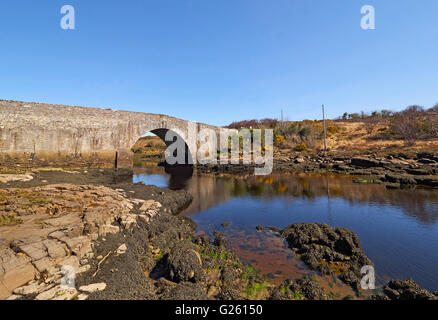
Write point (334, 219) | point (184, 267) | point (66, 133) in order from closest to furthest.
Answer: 1. point (184, 267)
2. point (334, 219)
3. point (66, 133)

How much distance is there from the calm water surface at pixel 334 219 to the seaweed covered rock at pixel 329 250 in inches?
13.8

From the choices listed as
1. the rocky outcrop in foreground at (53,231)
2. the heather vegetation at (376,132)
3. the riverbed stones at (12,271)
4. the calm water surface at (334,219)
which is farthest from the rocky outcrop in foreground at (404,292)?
the heather vegetation at (376,132)

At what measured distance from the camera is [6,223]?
5293 mm

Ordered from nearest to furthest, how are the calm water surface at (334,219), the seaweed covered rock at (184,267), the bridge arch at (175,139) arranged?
the seaweed covered rock at (184,267) → the calm water surface at (334,219) → the bridge arch at (175,139)

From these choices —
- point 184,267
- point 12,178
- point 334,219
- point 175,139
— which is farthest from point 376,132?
point 12,178

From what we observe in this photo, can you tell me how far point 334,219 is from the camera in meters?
9.28

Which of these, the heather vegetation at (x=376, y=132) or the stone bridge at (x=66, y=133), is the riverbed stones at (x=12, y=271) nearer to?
the stone bridge at (x=66, y=133)

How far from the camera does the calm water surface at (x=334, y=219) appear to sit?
566 centimetres

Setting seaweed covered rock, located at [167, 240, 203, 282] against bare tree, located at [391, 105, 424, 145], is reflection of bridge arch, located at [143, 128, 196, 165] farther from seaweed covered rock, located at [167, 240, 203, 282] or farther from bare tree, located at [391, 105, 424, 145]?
bare tree, located at [391, 105, 424, 145]

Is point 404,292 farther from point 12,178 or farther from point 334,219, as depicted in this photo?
point 12,178

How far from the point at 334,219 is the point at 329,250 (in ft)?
12.2

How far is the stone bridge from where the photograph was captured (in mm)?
16422

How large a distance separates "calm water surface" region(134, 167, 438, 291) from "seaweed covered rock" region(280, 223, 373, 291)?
0.35 metres

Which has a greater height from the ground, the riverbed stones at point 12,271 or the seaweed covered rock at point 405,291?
the riverbed stones at point 12,271
